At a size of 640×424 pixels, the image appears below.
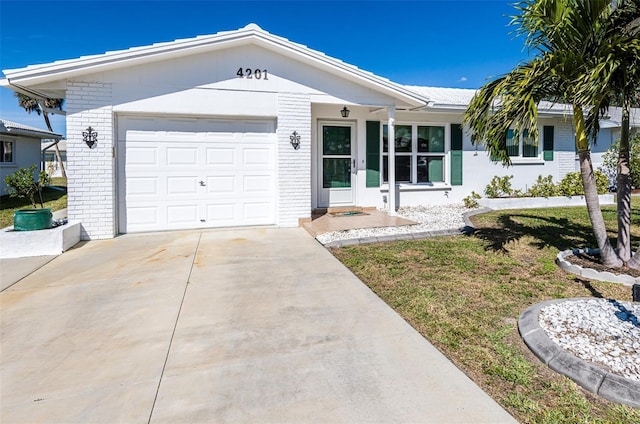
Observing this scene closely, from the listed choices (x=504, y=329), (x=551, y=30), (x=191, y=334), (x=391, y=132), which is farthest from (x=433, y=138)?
(x=191, y=334)

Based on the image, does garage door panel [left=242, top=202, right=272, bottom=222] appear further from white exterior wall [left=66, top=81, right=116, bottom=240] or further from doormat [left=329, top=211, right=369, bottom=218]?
white exterior wall [left=66, top=81, right=116, bottom=240]

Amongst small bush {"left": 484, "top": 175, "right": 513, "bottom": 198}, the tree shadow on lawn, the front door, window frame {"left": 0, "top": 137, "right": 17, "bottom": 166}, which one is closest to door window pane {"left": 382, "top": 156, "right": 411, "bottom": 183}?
the front door

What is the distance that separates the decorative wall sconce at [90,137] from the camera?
7168 millimetres

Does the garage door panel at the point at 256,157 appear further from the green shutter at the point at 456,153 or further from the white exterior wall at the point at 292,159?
the green shutter at the point at 456,153

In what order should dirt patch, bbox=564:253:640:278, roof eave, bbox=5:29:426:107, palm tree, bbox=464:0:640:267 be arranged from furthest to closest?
roof eave, bbox=5:29:426:107, dirt patch, bbox=564:253:640:278, palm tree, bbox=464:0:640:267

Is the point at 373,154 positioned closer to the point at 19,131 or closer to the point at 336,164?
the point at 336,164

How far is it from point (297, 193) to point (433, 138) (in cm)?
501

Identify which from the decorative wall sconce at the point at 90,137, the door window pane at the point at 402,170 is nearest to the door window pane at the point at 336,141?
the door window pane at the point at 402,170

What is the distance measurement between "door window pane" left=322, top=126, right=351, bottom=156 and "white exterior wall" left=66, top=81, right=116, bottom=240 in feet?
16.4

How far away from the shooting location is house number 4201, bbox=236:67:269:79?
797cm

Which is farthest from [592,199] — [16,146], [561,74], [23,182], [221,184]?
[16,146]

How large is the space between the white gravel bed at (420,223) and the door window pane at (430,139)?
1.79 m

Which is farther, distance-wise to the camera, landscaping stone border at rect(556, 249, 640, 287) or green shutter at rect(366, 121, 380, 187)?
green shutter at rect(366, 121, 380, 187)

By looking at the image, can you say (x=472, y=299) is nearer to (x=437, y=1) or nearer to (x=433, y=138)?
(x=433, y=138)
